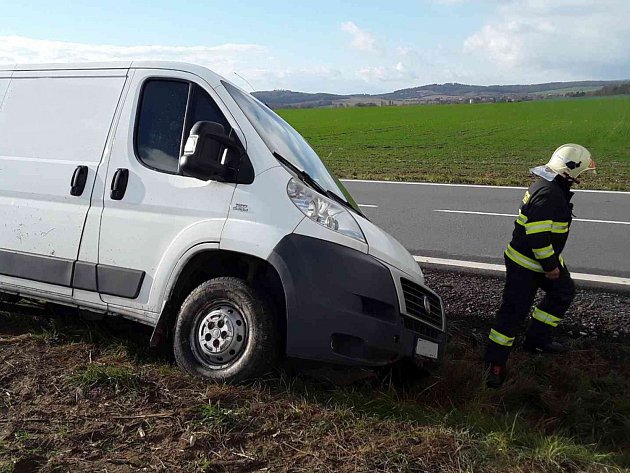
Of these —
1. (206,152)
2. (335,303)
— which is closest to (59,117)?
(206,152)

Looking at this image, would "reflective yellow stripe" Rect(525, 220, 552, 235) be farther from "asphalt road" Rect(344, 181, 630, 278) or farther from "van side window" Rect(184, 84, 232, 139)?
"asphalt road" Rect(344, 181, 630, 278)

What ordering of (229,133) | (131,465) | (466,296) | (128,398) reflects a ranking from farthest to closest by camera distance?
(466,296), (229,133), (128,398), (131,465)

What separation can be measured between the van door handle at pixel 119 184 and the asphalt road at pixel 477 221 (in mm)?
4513

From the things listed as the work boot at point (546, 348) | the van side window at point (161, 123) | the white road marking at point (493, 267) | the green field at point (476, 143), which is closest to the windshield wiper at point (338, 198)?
the van side window at point (161, 123)

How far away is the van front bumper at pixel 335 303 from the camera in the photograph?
3.54 metres

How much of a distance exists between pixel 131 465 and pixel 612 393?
3206mm

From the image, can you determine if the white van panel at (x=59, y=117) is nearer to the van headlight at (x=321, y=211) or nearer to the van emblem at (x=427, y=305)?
the van headlight at (x=321, y=211)

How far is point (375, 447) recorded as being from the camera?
123 inches

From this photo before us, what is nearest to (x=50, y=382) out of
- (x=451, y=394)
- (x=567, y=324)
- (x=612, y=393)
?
(x=451, y=394)

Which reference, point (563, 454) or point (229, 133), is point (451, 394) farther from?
point (229, 133)

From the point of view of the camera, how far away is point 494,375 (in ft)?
14.9

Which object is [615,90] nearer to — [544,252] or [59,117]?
[544,252]

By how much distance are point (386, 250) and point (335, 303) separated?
0.51 metres

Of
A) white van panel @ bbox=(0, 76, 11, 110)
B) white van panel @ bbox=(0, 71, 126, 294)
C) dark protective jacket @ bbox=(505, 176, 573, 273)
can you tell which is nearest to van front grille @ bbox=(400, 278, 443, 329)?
dark protective jacket @ bbox=(505, 176, 573, 273)
